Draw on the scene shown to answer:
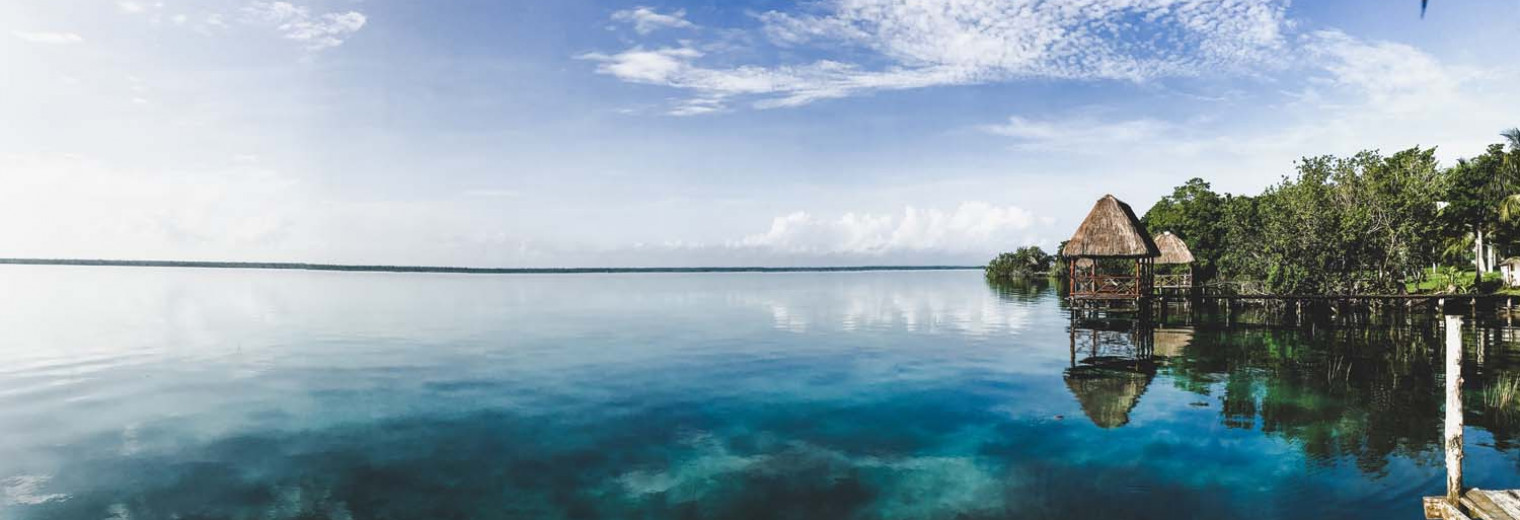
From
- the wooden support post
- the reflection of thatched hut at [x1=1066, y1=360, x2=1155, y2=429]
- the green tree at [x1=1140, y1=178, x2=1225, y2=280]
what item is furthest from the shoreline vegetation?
the wooden support post

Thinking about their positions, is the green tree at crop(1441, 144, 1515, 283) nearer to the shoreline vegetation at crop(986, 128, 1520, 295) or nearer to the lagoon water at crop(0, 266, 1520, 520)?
the shoreline vegetation at crop(986, 128, 1520, 295)

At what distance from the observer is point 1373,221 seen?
1339 inches

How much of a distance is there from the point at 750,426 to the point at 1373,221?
3421 cm

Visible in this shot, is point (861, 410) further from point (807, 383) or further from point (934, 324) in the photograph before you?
point (934, 324)

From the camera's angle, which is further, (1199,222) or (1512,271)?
(1199,222)

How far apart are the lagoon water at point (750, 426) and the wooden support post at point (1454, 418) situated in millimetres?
793

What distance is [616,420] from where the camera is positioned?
14555 millimetres

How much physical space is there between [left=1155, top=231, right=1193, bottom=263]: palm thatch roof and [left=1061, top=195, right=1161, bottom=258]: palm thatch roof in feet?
43.7

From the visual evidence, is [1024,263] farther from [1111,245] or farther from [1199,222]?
[1111,245]

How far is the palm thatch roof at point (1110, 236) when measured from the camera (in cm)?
3072

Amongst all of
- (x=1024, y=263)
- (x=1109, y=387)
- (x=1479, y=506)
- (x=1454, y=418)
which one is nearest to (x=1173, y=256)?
(x=1109, y=387)

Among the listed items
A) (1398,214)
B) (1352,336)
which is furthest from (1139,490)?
(1398,214)

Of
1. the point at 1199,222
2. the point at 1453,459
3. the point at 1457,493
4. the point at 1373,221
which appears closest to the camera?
the point at 1457,493

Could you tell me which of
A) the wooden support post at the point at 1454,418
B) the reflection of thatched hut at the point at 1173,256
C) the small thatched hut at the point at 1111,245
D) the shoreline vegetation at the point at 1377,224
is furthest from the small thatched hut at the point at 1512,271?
the wooden support post at the point at 1454,418
